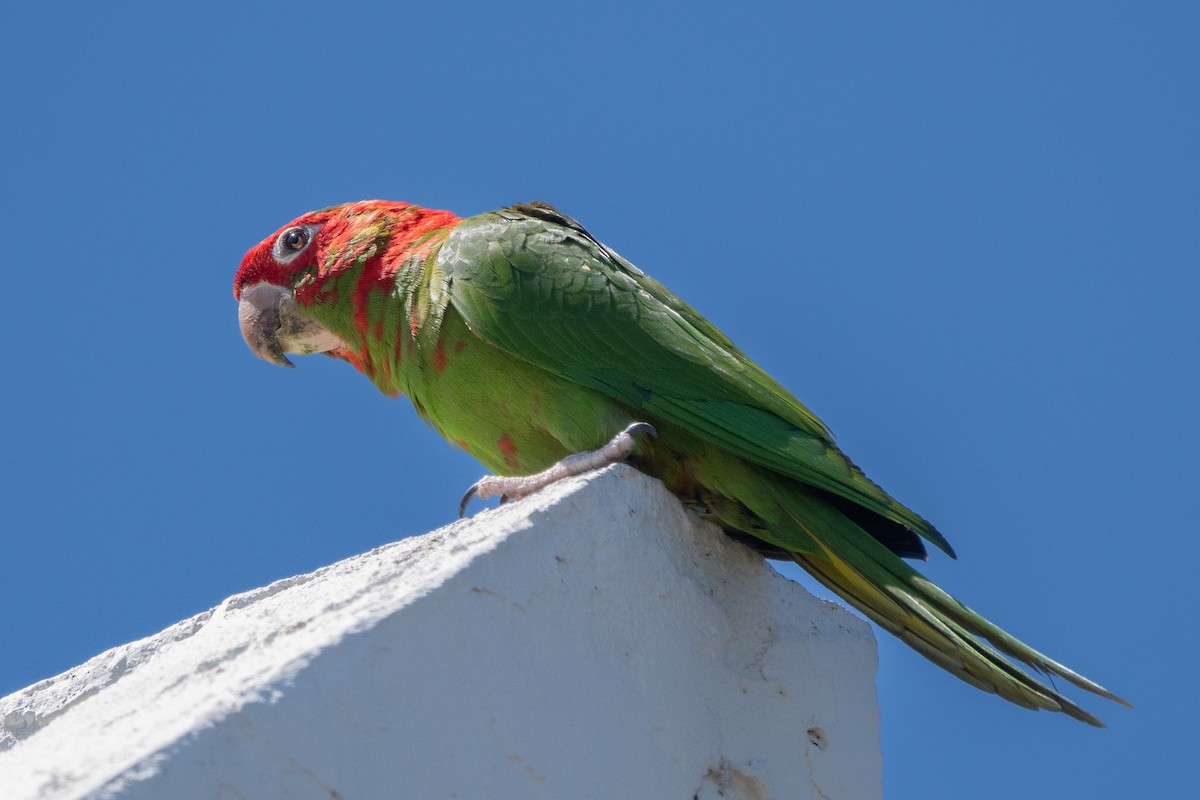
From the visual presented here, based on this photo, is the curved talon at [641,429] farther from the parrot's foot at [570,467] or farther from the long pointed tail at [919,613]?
the long pointed tail at [919,613]

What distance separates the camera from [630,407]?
12.7ft

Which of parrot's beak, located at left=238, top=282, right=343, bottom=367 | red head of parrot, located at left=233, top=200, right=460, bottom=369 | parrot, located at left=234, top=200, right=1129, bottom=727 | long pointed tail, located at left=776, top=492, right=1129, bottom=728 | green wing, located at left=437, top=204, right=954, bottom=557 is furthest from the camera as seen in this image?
parrot's beak, located at left=238, top=282, right=343, bottom=367

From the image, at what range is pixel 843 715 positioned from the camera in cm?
334

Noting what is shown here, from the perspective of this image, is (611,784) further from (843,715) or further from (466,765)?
(843,715)

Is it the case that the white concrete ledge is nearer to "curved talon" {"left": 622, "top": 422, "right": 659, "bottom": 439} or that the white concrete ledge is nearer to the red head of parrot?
"curved talon" {"left": 622, "top": 422, "right": 659, "bottom": 439}

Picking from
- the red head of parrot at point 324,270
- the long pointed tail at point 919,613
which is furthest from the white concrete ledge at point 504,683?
the red head of parrot at point 324,270

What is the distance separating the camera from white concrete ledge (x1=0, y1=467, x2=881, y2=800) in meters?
2.11

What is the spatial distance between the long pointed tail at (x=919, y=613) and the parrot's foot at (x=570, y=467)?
478 mm

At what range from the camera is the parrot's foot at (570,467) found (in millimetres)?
3633

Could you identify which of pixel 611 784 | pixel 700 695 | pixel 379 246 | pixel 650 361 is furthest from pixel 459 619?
pixel 379 246

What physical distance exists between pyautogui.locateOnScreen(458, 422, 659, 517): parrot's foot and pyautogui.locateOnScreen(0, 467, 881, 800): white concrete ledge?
270 mm

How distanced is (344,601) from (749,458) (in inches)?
62.3

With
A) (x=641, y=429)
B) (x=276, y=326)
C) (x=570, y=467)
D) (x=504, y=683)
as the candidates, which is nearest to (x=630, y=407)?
(x=641, y=429)

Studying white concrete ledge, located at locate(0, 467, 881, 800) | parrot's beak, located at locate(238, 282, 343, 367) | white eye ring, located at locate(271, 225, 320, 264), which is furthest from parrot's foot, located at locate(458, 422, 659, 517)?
white eye ring, located at locate(271, 225, 320, 264)
